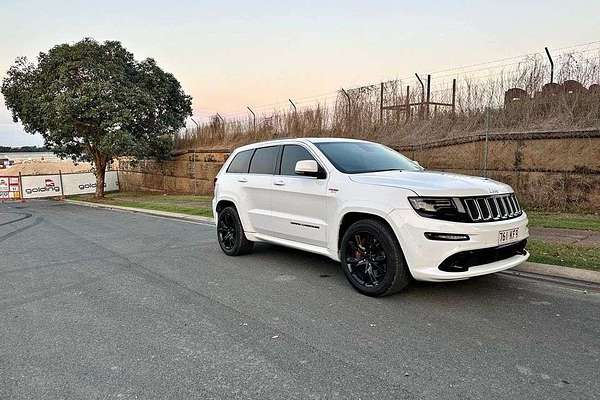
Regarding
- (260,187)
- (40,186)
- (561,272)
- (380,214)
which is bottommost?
(40,186)

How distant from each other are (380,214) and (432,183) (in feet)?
2.10

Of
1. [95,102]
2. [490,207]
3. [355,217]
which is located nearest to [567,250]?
[490,207]

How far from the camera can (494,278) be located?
573cm

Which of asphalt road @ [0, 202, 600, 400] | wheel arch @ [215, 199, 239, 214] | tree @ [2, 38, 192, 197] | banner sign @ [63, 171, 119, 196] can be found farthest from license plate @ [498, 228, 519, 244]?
banner sign @ [63, 171, 119, 196]

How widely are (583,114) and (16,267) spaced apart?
41.1ft

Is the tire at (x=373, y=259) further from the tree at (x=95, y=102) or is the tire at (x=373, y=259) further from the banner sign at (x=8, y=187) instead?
the banner sign at (x=8, y=187)

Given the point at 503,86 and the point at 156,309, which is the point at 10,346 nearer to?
the point at 156,309

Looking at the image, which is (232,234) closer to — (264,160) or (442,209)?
(264,160)

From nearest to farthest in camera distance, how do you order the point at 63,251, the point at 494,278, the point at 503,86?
1. the point at 494,278
2. the point at 63,251
3. the point at 503,86

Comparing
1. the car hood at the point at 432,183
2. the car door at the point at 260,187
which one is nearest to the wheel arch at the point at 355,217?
the car hood at the point at 432,183

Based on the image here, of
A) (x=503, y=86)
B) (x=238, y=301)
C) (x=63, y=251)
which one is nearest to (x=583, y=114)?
(x=503, y=86)

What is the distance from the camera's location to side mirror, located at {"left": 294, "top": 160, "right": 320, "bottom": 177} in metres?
5.64

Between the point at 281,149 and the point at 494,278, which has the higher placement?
the point at 281,149

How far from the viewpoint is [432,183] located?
15.8 feet
